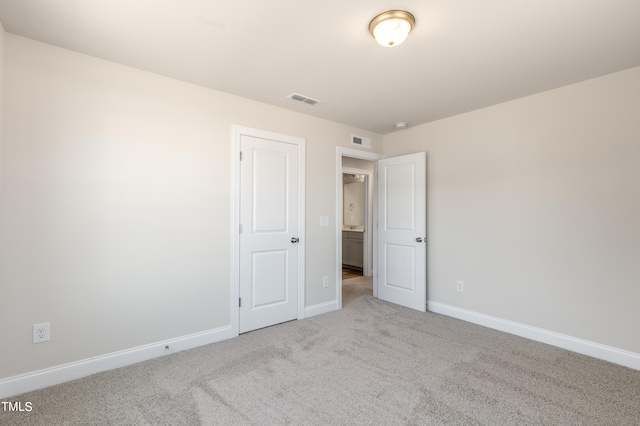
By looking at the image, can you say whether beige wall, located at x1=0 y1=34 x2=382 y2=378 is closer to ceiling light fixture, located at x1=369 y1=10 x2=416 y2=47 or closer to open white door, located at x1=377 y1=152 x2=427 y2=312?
ceiling light fixture, located at x1=369 y1=10 x2=416 y2=47

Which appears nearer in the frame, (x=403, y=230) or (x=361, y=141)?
A: (x=403, y=230)

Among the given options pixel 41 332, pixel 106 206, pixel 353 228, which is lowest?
pixel 41 332

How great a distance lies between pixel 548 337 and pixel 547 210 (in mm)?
1226

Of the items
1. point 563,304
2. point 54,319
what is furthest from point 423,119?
point 54,319

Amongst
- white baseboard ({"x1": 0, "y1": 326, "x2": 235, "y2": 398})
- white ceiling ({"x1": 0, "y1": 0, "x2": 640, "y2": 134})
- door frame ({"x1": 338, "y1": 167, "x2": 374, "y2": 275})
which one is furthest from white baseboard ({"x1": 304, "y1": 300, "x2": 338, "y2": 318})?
white ceiling ({"x1": 0, "y1": 0, "x2": 640, "y2": 134})

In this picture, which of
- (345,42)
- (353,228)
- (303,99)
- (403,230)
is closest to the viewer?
(345,42)

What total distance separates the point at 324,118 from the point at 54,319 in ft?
10.5

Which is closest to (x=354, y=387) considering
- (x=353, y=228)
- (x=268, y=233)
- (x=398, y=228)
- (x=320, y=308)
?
(x=320, y=308)

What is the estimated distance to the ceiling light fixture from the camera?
1773 millimetres

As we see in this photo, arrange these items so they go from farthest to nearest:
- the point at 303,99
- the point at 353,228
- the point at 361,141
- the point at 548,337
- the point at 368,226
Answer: the point at 353,228
the point at 368,226
the point at 361,141
the point at 303,99
the point at 548,337

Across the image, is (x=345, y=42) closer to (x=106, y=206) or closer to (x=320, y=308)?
(x=106, y=206)

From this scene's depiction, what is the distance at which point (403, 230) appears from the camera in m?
4.07

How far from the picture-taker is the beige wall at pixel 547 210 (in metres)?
2.52

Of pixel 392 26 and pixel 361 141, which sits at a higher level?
pixel 392 26
